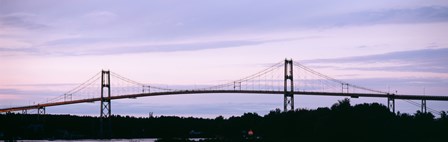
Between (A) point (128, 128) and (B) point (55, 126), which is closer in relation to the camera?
(B) point (55, 126)

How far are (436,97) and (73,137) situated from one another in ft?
171

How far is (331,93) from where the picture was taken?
3824 inches

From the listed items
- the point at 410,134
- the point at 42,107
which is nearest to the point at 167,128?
the point at 42,107

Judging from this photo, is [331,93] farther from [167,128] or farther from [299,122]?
[167,128]

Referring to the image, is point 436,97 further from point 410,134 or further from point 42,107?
point 42,107

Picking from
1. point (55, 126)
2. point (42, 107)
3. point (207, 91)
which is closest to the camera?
point (207, 91)

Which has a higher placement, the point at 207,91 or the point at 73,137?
the point at 207,91

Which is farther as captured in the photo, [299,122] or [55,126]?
[55,126]

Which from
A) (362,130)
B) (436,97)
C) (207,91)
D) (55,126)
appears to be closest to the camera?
(362,130)

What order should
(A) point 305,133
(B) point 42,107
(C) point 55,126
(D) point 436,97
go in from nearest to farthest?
1. (A) point 305,133
2. (D) point 436,97
3. (B) point 42,107
4. (C) point 55,126

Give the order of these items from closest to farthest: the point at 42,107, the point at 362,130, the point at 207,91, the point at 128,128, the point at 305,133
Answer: the point at 362,130 → the point at 305,133 → the point at 207,91 → the point at 42,107 → the point at 128,128

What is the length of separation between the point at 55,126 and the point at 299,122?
63653 millimetres

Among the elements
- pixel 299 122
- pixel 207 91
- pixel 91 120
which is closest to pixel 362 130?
pixel 299 122

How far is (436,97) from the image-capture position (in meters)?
93.3
